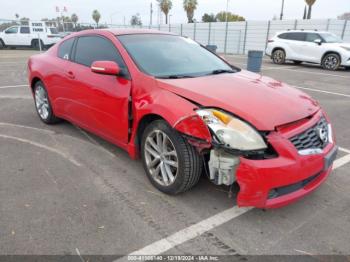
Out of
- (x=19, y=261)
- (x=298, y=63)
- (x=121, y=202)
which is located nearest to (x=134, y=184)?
(x=121, y=202)

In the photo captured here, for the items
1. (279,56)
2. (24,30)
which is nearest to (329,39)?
(279,56)

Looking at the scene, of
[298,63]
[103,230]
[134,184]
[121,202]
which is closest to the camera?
[103,230]

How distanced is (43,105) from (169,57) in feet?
8.84

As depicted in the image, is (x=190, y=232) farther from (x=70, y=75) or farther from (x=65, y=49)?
(x=65, y=49)

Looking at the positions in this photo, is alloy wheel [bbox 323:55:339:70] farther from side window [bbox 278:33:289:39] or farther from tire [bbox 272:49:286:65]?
side window [bbox 278:33:289:39]

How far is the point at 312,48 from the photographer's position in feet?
48.9

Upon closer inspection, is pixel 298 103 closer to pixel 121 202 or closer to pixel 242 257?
pixel 242 257

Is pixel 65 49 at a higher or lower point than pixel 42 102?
higher

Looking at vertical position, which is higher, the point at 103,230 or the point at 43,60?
the point at 43,60

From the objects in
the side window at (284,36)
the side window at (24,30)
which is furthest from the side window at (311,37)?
the side window at (24,30)

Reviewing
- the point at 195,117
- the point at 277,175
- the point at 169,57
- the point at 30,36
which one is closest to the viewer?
the point at 277,175

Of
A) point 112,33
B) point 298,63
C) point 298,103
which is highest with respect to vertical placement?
point 112,33

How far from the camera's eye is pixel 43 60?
5.14 metres

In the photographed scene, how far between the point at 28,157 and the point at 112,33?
74.3 inches
